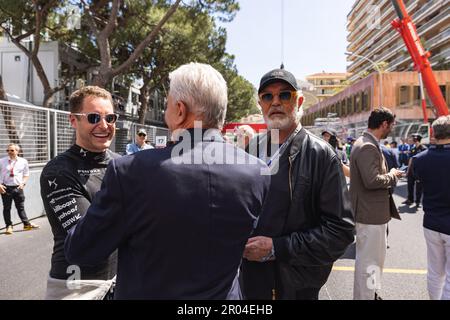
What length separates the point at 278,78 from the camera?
1976mm

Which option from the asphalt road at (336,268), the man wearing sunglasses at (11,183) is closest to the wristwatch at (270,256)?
the asphalt road at (336,268)

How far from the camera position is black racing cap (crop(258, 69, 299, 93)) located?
1.98 metres

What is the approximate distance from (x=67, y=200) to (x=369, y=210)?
8.24ft

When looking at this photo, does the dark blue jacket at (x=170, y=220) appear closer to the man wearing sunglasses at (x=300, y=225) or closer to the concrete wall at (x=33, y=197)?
the man wearing sunglasses at (x=300, y=225)

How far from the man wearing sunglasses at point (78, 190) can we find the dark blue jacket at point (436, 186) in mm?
2715

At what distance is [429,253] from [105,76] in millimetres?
11826

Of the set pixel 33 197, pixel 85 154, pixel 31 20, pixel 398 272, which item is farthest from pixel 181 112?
pixel 31 20

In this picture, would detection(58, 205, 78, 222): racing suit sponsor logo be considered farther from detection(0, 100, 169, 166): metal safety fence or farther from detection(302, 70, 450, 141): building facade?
detection(302, 70, 450, 141): building facade

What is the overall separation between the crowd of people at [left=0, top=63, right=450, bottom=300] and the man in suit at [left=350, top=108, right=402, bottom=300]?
1.35 meters

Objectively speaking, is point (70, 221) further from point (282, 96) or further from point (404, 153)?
point (404, 153)

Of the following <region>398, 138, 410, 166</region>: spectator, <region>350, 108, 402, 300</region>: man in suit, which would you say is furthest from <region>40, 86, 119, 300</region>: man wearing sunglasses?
<region>398, 138, 410, 166</region>: spectator

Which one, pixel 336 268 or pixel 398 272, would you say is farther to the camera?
pixel 336 268

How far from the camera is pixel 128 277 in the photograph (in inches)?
51.3
